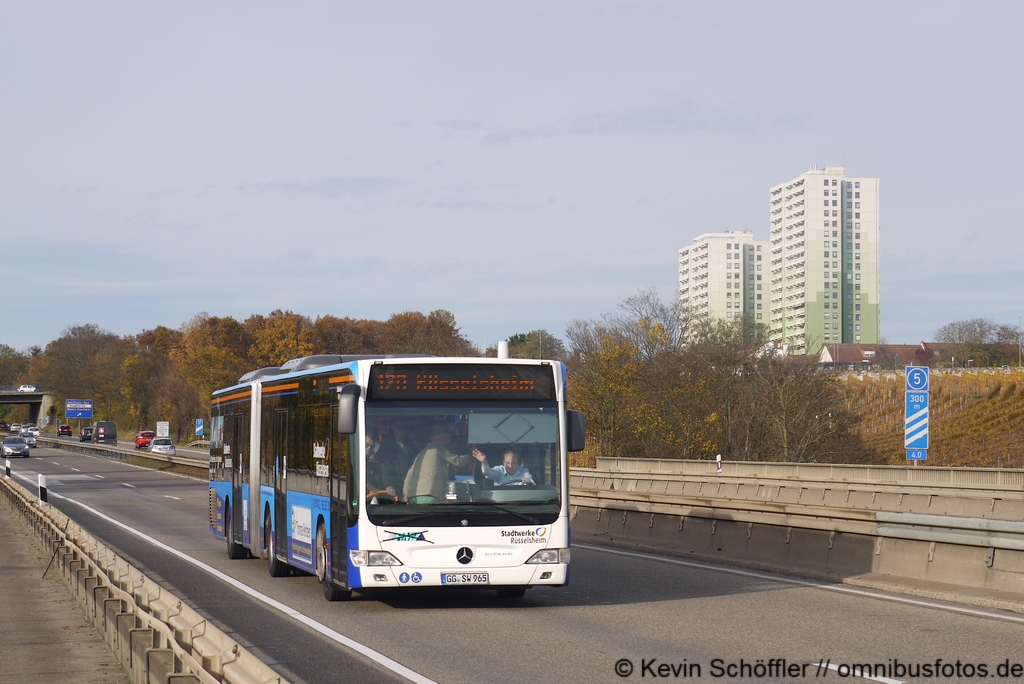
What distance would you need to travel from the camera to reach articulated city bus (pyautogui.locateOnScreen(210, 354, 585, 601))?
12898mm

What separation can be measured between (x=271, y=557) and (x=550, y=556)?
582 centimetres

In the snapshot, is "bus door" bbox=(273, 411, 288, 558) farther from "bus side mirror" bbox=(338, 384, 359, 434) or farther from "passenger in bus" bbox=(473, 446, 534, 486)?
"passenger in bus" bbox=(473, 446, 534, 486)

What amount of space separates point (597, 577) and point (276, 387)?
17.2 feet

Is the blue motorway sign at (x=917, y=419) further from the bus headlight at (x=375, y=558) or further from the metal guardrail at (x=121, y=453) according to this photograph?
the metal guardrail at (x=121, y=453)

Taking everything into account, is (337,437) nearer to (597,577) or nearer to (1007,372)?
(597,577)

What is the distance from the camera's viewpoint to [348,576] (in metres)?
13.0

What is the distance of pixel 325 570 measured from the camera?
1423cm

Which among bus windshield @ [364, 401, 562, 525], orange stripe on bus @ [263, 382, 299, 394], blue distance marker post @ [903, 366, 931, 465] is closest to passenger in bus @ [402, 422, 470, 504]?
bus windshield @ [364, 401, 562, 525]

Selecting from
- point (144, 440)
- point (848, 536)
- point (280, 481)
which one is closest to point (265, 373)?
point (280, 481)

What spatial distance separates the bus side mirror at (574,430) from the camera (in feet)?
43.7

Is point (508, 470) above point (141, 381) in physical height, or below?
below

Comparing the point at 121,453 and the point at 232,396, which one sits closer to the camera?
the point at 232,396

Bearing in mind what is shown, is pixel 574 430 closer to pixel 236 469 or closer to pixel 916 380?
pixel 236 469

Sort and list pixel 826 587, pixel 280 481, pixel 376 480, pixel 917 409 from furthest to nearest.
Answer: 1. pixel 917 409
2. pixel 280 481
3. pixel 826 587
4. pixel 376 480
